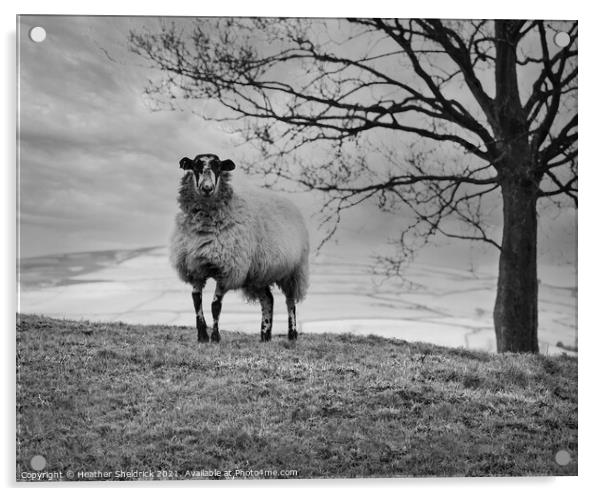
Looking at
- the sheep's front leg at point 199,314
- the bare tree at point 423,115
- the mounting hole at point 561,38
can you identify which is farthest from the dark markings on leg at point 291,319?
the mounting hole at point 561,38

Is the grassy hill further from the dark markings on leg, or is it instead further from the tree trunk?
the tree trunk

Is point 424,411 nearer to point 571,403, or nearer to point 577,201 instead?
point 571,403

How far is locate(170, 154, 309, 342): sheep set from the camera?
21.6ft

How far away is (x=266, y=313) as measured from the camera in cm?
677

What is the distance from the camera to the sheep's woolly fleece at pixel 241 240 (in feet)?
21.8

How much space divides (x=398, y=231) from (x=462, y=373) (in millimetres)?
1316

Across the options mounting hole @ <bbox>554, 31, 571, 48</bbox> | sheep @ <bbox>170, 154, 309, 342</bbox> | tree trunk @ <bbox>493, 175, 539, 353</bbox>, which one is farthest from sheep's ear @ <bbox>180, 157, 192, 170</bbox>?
mounting hole @ <bbox>554, 31, 571, 48</bbox>

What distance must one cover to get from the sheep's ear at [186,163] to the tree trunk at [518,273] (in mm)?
2776

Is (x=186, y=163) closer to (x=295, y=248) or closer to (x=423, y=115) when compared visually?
(x=295, y=248)

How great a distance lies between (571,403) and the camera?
6.42 m

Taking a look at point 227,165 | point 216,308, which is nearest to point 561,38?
point 227,165

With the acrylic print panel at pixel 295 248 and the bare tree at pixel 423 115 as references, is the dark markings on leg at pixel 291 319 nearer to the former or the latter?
the acrylic print panel at pixel 295 248

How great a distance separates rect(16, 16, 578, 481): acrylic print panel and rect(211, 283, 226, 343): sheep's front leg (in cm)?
2

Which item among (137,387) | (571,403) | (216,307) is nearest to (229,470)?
(137,387)
